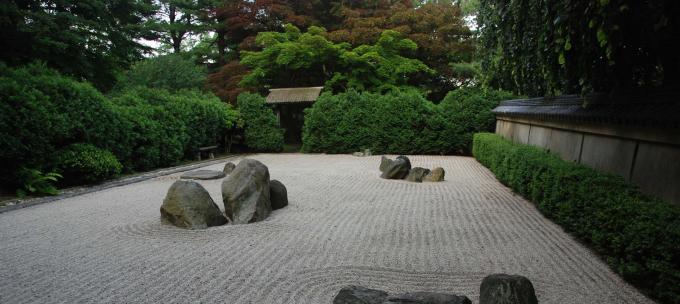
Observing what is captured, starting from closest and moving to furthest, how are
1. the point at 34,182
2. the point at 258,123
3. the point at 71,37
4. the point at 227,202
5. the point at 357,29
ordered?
the point at 227,202
the point at 34,182
the point at 71,37
the point at 258,123
the point at 357,29

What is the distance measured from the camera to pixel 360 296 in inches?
111

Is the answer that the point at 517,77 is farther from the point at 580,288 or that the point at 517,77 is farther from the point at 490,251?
the point at 580,288

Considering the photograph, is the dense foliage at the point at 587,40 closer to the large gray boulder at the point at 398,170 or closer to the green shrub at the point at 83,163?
the large gray boulder at the point at 398,170

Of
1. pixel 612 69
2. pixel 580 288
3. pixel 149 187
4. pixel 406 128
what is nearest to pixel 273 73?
pixel 406 128

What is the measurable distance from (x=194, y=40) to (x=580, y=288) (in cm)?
3204

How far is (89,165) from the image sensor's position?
8.52 metres

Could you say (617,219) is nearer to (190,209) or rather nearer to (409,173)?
(190,209)

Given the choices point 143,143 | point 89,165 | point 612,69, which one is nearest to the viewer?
point 612,69

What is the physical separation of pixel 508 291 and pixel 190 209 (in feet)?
14.4

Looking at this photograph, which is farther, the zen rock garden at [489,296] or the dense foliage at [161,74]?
the dense foliage at [161,74]

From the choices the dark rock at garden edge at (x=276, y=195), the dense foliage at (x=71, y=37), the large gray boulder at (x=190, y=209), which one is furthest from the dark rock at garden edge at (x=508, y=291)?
the dense foliage at (x=71, y=37)

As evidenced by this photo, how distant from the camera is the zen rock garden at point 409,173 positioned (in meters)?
9.50

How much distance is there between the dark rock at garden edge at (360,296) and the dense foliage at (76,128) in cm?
765

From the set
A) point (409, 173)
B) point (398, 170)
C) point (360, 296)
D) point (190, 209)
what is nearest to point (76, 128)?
point (190, 209)
